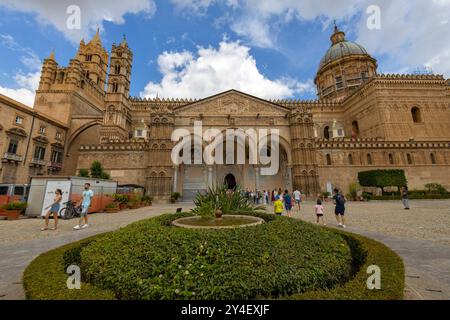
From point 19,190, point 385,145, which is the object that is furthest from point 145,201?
point 385,145

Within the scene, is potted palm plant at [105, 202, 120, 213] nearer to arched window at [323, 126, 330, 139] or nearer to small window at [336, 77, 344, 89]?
arched window at [323, 126, 330, 139]

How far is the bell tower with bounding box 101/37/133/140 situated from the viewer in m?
32.8

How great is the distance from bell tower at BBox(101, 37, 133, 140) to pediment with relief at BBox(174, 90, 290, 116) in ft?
35.2

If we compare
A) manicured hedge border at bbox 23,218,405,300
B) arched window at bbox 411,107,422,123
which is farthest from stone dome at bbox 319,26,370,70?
manicured hedge border at bbox 23,218,405,300

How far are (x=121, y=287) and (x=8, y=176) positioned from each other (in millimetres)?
33573

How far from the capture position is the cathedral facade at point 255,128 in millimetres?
28906

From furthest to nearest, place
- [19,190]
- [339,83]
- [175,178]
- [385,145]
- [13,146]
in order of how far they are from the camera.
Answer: [339,83], [385,145], [175,178], [13,146], [19,190]

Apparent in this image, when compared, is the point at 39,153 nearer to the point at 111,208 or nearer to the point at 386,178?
the point at 111,208

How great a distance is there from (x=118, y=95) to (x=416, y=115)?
5140cm

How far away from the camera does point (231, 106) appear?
30.8m

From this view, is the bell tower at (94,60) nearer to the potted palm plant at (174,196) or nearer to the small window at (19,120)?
the small window at (19,120)
